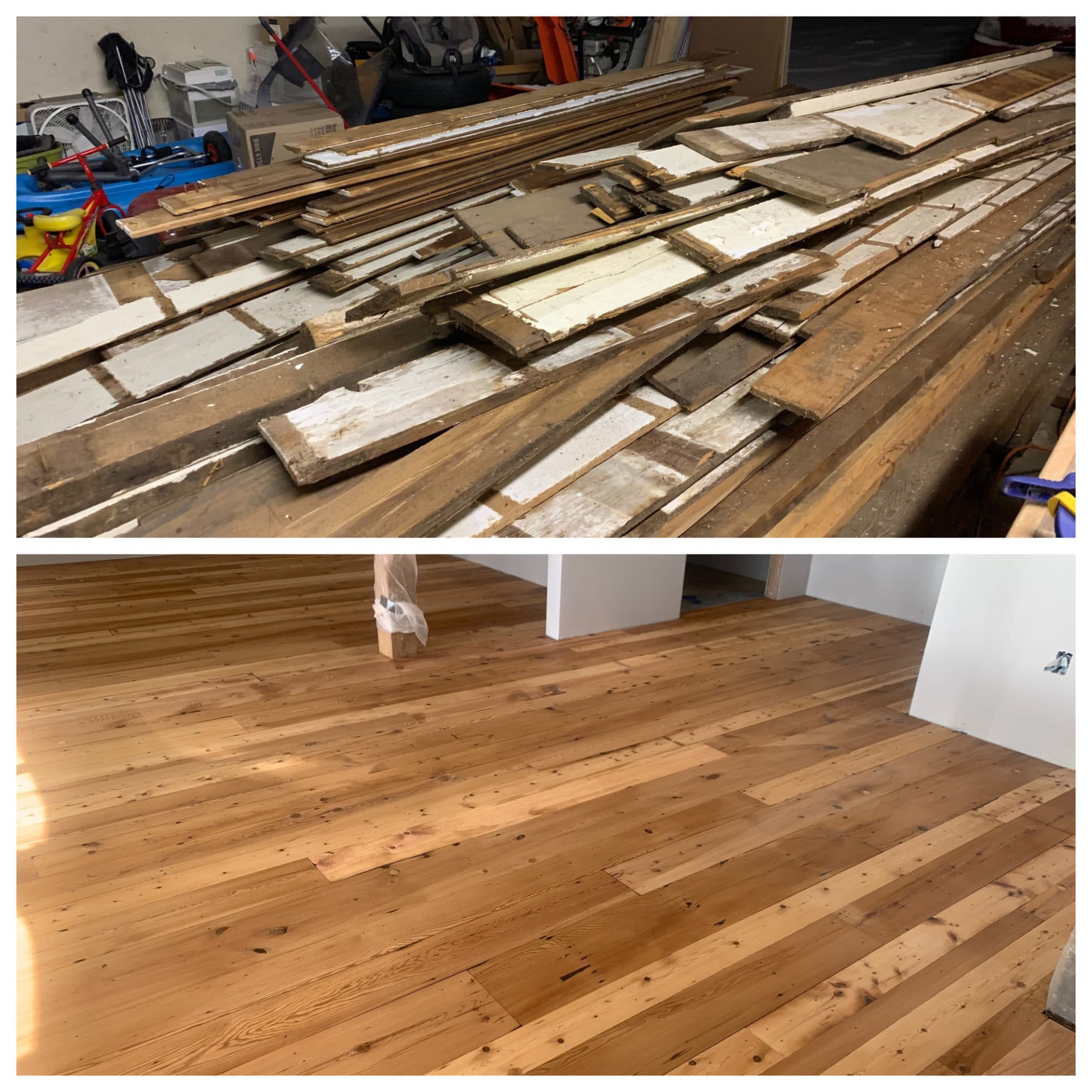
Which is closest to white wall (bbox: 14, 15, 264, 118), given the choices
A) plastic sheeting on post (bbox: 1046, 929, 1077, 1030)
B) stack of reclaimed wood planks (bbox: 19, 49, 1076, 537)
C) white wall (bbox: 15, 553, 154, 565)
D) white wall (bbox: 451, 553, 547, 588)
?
stack of reclaimed wood planks (bbox: 19, 49, 1076, 537)

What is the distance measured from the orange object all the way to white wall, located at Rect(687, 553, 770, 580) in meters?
2.58

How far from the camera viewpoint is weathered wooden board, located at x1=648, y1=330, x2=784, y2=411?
1.65 metres

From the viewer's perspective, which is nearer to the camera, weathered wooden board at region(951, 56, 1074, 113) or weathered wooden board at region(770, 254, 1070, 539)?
weathered wooden board at region(770, 254, 1070, 539)

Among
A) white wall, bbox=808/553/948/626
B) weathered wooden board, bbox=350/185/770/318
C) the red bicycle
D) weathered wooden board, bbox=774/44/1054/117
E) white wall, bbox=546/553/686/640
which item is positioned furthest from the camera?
white wall, bbox=808/553/948/626

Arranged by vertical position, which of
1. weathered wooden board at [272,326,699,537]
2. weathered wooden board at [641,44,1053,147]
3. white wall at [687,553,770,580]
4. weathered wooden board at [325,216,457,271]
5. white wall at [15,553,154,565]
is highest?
weathered wooden board at [641,44,1053,147]

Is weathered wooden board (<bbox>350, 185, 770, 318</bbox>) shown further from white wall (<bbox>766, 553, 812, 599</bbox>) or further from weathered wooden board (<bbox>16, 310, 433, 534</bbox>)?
white wall (<bbox>766, 553, 812, 599</bbox>)

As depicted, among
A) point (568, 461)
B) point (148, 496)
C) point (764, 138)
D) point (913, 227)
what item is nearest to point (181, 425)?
point (148, 496)

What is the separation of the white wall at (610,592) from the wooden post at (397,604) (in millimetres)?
550

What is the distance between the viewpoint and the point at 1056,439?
181cm

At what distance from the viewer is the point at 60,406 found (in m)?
1.58

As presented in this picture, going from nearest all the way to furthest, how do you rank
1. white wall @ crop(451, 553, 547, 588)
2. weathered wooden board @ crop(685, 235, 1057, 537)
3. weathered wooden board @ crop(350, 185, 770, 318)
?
weathered wooden board @ crop(685, 235, 1057, 537) < weathered wooden board @ crop(350, 185, 770, 318) < white wall @ crop(451, 553, 547, 588)

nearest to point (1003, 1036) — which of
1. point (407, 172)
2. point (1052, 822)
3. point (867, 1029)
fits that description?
point (867, 1029)

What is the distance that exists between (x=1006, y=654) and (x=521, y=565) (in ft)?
7.01

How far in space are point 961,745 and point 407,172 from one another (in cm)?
236
